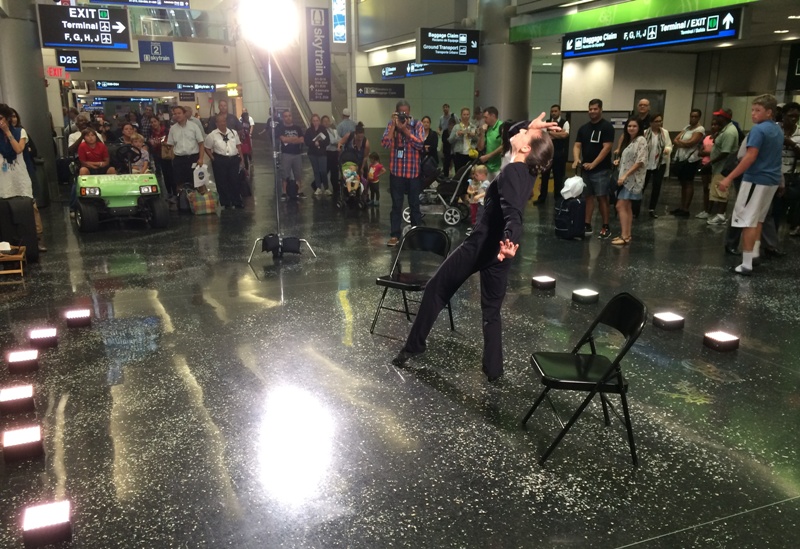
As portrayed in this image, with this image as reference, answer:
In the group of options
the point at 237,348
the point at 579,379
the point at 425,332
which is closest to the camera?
the point at 579,379

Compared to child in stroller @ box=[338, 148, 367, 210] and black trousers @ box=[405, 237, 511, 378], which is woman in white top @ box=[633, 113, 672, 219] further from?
black trousers @ box=[405, 237, 511, 378]

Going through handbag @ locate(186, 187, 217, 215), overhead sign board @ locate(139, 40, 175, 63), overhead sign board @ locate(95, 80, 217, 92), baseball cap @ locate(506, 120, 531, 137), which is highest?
overhead sign board @ locate(139, 40, 175, 63)

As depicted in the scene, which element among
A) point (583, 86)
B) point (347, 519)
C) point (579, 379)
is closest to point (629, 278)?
point (579, 379)

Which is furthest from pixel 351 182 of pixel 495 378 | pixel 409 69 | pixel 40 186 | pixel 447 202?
pixel 409 69

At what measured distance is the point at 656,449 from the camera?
3381 millimetres

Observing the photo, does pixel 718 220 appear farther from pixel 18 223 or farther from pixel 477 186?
→ pixel 18 223

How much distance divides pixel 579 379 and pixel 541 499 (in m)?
0.62

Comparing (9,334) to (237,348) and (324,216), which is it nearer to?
(237,348)

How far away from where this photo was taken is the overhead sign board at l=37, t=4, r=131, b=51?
40.0 ft

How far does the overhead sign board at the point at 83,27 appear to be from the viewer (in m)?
12.2

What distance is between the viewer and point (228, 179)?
1162 cm

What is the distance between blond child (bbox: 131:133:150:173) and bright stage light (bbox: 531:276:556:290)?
7055mm

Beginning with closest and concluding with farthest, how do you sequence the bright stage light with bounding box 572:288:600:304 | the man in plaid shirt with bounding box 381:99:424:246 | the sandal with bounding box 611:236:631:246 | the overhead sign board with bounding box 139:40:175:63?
1. the bright stage light with bounding box 572:288:600:304
2. the man in plaid shirt with bounding box 381:99:424:246
3. the sandal with bounding box 611:236:631:246
4. the overhead sign board with bounding box 139:40:175:63

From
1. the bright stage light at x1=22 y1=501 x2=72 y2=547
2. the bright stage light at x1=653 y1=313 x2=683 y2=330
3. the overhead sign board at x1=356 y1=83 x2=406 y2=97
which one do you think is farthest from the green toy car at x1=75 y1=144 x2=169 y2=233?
the overhead sign board at x1=356 y1=83 x2=406 y2=97
